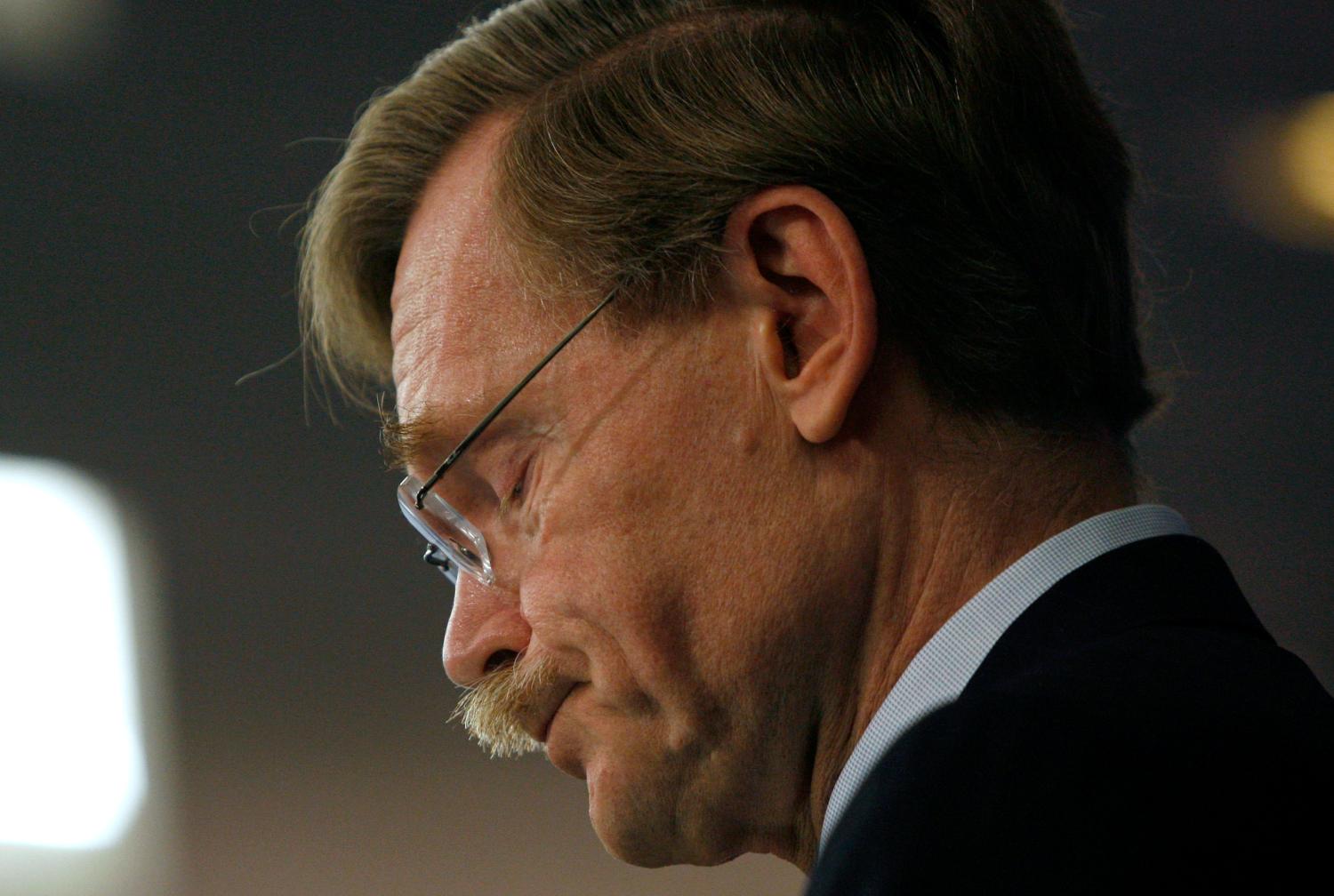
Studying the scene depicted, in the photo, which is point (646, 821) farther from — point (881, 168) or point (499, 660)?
point (881, 168)

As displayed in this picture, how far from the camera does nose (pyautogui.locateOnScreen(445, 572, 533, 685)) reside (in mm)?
1030

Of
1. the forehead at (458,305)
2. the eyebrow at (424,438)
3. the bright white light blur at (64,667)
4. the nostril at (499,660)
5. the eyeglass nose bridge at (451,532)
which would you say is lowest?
the bright white light blur at (64,667)

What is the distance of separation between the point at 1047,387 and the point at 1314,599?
4.01ft

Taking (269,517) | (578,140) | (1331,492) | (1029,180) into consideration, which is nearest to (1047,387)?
(1029,180)

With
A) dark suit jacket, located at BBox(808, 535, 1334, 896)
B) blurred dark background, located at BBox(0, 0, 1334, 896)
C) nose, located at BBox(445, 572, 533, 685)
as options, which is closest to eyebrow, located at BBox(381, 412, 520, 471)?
nose, located at BBox(445, 572, 533, 685)

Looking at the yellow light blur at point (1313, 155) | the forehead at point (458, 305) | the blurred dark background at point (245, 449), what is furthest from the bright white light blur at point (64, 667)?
the yellow light blur at point (1313, 155)

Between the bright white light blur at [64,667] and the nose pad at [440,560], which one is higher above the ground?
the nose pad at [440,560]

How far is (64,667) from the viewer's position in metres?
2.40

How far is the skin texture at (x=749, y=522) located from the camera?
88cm

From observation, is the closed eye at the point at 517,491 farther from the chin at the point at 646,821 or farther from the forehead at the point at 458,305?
the chin at the point at 646,821

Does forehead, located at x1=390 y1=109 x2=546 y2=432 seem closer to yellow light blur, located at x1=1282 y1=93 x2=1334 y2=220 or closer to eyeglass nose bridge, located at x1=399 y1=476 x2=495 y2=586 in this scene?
eyeglass nose bridge, located at x1=399 y1=476 x2=495 y2=586

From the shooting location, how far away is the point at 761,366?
2.94 ft

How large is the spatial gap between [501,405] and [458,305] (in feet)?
0.32

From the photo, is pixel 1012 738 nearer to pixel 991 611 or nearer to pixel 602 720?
pixel 991 611
